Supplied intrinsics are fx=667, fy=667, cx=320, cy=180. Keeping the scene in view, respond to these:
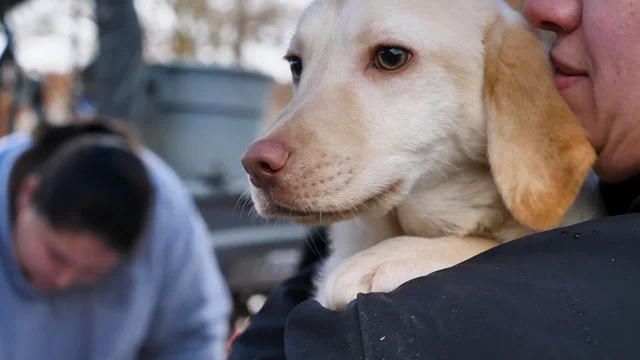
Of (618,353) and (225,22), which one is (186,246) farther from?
(225,22)

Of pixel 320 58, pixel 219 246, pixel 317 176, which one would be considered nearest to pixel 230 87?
pixel 219 246

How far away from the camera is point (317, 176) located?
4.78ft

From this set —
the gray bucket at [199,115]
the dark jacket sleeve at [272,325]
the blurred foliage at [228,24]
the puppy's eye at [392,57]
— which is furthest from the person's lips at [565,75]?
the blurred foliage at [228,24]

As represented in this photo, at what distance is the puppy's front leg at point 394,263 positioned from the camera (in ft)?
4.52

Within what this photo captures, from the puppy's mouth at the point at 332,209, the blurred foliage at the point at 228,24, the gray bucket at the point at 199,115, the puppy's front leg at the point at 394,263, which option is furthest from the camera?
the blurred foliage at the point at 228,24

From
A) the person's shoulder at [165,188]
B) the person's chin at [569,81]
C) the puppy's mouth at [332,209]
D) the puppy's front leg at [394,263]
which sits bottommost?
the person's shoulder at [165,188]

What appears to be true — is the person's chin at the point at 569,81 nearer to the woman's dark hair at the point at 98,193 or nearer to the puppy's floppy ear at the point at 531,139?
the puppy's floppy ear at the point at 531,139

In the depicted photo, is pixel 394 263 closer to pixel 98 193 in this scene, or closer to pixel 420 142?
pixel 420 142

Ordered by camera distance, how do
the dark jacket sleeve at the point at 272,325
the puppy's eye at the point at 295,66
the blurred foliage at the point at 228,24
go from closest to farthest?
the dark jacket sleeve at the point at 272,325 → the puppy's eye at the point at 295,66 → the blurred foliage at the point at 228,24

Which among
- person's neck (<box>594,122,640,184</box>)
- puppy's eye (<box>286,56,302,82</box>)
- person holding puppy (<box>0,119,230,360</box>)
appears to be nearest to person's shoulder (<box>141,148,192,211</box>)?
person holding puppy (<box>0,119,230,360</box>)

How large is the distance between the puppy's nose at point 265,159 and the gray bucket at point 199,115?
402 centimetres

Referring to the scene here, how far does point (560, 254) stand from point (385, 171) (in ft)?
1.62

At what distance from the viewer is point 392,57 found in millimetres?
1677

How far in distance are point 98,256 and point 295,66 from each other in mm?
1742
